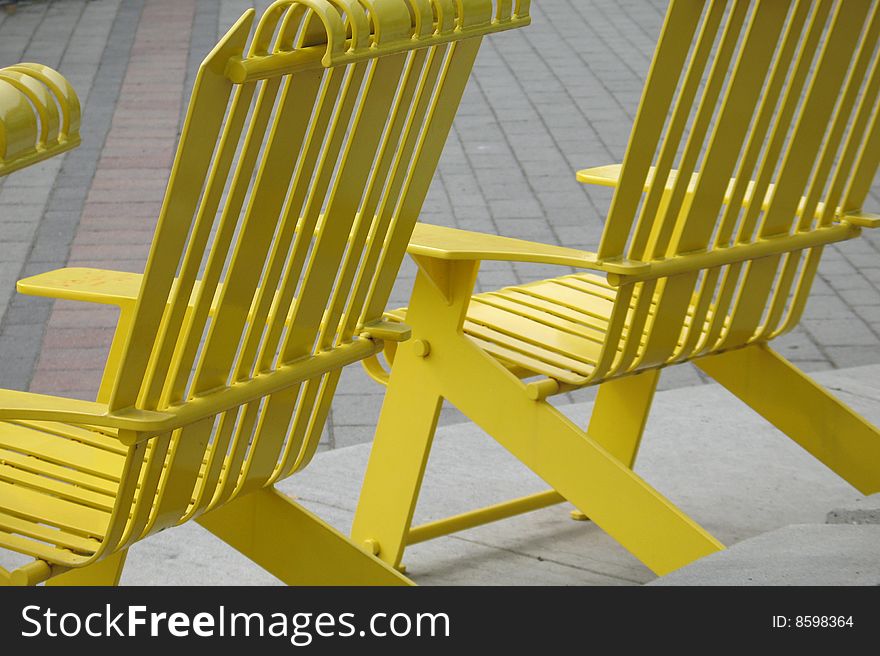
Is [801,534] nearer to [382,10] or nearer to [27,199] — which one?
[382,10]

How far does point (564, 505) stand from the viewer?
3691mm

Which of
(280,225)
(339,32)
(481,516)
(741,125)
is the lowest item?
(481,516)

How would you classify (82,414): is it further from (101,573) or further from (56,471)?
(101,573)

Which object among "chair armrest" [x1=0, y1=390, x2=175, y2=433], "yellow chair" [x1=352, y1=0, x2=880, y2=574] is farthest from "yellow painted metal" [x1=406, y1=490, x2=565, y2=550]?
"chair armrest" [x1=0, y1=390, x2=175, y2=433]

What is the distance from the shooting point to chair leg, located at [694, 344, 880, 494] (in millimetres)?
3137

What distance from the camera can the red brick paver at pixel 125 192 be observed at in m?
4.50

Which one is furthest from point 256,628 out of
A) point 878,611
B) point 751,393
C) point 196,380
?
point 751,393

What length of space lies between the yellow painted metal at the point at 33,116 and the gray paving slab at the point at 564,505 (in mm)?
1677

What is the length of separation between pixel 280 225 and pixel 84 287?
2.40 feet

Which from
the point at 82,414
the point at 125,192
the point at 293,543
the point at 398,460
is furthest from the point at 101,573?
the point at 125,192

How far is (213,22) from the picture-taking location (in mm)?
9523

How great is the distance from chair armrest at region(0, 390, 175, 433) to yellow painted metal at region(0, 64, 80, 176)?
0.38 metres

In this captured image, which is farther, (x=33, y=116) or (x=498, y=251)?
(x=498, y=251)

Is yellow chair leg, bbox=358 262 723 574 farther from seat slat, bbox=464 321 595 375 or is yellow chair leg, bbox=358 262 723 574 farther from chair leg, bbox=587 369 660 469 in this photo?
chair leg, bbox=587 369 660 469
